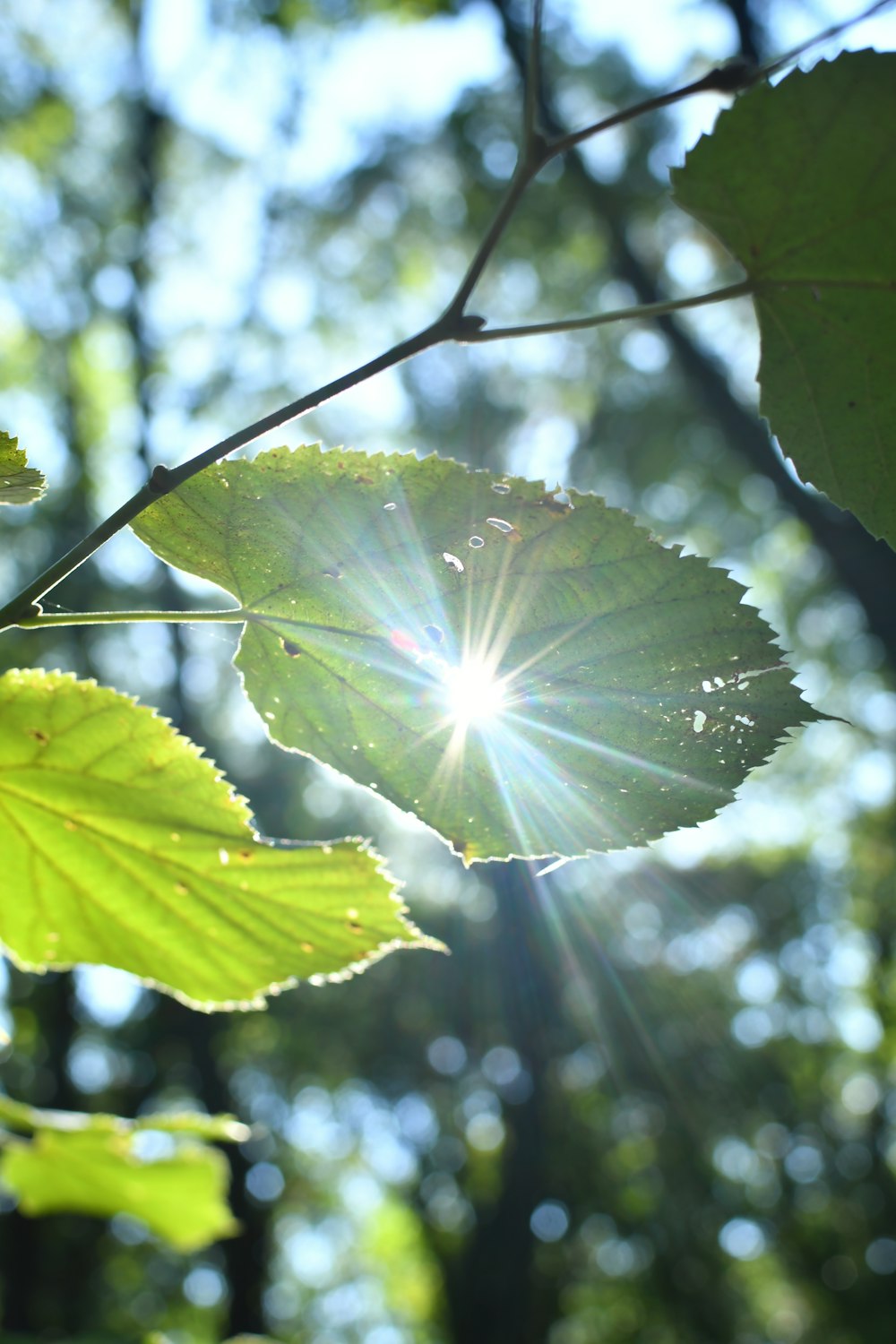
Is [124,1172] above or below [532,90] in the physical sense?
below

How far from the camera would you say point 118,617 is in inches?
23.7

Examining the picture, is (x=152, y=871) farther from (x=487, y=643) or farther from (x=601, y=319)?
(x=601, y=319)

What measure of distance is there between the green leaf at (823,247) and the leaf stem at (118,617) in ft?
1.38

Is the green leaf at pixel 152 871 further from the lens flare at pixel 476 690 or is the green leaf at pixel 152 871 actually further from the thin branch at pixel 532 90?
the thin branch at pixel 532 90

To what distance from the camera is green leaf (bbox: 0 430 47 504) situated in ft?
1.90

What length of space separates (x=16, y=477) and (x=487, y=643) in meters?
0.34

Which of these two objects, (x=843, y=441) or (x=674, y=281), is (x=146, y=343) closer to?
(x=674, y=281)

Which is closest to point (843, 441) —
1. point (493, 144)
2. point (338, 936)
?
point (338, 936)

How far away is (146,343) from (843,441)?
34.3ft

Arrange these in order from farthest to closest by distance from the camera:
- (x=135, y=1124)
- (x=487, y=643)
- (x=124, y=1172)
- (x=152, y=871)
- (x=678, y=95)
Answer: (x=124, y=1172)
(x=135, y=1124)
(x=152, y=871)
(x=487, y=643)
(x=678, y=95)

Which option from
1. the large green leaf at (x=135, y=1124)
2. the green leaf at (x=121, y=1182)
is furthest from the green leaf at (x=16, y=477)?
the green leaf at (x=121, y=1182)

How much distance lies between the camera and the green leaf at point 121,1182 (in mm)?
1416

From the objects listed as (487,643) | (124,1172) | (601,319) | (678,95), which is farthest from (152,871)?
(124,1172)

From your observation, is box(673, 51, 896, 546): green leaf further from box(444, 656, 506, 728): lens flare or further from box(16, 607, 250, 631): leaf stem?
box(16, 607, 250, 631): leaf stem
